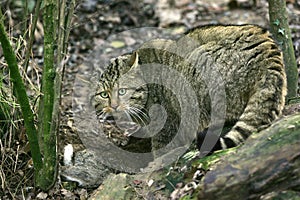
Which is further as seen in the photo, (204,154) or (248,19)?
(248,19)

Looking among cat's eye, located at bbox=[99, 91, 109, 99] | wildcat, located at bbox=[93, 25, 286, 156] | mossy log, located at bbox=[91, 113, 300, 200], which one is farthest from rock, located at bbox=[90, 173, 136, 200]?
mossy log, located at bbox=[91, 113, 300, 200]

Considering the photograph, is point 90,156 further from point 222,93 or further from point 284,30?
point 284,30

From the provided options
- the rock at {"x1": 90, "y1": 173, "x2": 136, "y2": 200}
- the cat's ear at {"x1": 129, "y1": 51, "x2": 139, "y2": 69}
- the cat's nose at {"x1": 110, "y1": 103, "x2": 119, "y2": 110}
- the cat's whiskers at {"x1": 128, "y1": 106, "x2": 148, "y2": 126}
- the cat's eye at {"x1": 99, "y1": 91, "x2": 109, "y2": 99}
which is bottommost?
the rock at {"x1": 90, "y1": 173, "x2": 136, "y2": 200}

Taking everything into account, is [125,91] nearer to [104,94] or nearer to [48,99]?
[104,94]

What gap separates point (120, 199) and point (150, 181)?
0.85ft

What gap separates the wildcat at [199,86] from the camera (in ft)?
11.8

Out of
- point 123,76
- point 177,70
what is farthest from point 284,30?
point 123,76

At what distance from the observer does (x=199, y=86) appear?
4.09m

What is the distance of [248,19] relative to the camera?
25.0ft

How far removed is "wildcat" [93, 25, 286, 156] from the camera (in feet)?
11.8

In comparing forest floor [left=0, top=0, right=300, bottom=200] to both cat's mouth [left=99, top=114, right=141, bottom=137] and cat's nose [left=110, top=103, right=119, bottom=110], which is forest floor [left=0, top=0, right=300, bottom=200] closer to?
cat's mouth [left=99, top=114, right=141, bottom=137]

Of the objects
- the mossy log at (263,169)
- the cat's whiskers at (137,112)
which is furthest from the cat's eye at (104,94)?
the mossy log at (263,169)

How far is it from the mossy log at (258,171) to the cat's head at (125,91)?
5.33 ft

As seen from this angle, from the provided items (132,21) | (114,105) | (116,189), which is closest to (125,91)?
(114,105)
